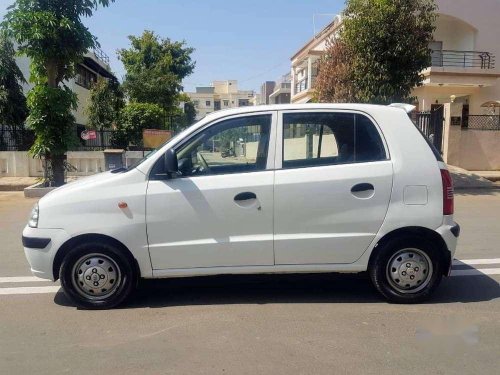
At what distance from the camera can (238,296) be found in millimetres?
4688

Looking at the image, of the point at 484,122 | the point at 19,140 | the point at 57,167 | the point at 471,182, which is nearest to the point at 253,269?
the point at 57,167

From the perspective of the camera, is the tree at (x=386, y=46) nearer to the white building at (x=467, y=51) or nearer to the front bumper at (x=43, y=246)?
the white building at (x=467, y=51)

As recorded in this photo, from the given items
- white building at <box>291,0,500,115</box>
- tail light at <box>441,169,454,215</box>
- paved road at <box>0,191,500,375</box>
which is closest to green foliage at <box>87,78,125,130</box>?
white building at <box>291,0,500,115</box>

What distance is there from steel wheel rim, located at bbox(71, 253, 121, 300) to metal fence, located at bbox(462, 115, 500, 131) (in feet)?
49.1

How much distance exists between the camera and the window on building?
29.6m

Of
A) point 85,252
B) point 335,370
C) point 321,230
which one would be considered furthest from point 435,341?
point 85,252

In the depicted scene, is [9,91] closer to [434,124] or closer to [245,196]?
[434,124]

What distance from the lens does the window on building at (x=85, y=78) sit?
29.6 meters

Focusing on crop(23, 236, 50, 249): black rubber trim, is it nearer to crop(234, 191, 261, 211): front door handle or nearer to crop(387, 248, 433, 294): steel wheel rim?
crop(234, 191, 261, 211): front door handle

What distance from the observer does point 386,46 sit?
12.9 m

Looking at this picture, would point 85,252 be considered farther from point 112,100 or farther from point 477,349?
point 112,100

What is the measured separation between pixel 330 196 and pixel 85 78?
3095 cm

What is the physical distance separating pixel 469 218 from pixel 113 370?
769 cm

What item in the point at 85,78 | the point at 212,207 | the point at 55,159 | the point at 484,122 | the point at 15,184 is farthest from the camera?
the point at 85,78
